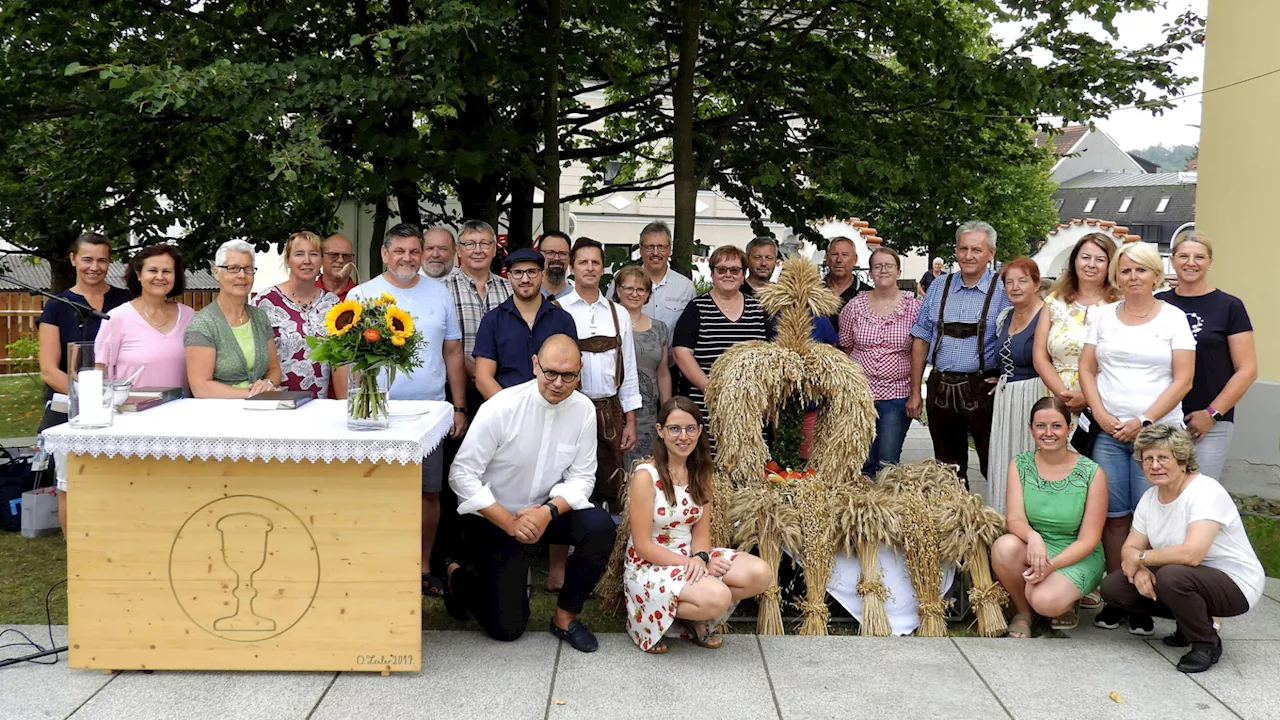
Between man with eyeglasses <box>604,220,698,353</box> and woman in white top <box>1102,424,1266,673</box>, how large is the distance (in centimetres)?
282

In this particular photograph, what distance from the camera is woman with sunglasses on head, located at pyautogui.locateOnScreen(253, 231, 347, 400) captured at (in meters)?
5.36

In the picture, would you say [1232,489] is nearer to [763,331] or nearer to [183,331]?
[763,331]

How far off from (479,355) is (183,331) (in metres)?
1.39

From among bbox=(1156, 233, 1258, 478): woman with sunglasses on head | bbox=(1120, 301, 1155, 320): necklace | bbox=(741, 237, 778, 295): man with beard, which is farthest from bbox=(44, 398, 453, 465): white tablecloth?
bbox=(1156, 233, 1258, 478): woman with sunglasses on head

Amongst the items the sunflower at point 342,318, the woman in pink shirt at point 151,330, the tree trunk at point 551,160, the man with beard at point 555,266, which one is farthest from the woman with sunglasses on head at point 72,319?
the tree trunk at point 551,160

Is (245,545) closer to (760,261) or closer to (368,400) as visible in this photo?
(368,400)

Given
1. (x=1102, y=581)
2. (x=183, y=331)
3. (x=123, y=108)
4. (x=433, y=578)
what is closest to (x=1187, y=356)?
(x=1102, y=581)

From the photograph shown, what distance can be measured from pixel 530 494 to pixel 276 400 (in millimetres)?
1169

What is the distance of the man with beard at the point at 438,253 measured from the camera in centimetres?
579

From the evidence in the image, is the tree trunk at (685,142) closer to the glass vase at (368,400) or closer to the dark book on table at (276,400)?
the dark book on table at (276,400)

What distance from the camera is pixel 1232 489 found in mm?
8008

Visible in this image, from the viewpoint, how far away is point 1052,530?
15.9 ft

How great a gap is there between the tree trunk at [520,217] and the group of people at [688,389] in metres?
3.84

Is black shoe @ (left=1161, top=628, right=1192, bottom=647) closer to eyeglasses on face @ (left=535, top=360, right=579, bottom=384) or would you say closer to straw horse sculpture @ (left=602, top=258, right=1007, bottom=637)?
Answer: straw horse sculpture @ (left=602, top=258, right=1007, bottom=637)
